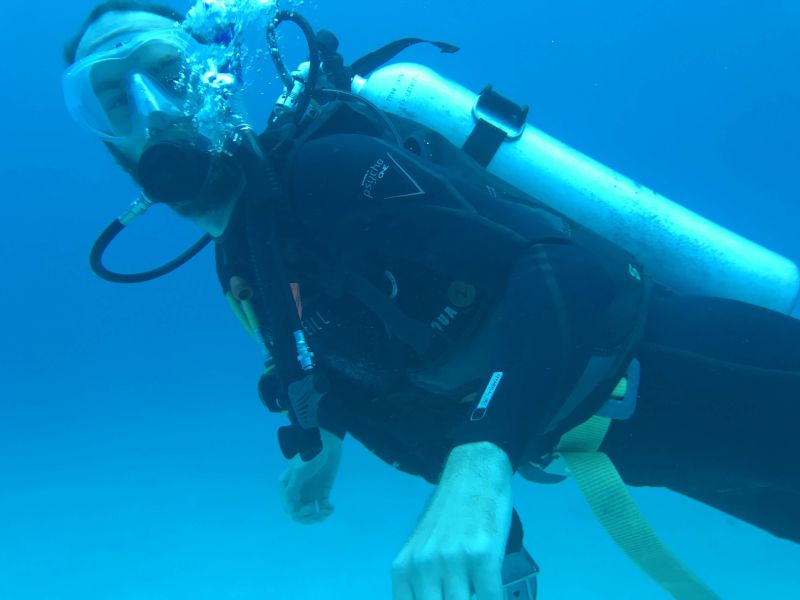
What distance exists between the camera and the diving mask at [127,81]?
2094 mm

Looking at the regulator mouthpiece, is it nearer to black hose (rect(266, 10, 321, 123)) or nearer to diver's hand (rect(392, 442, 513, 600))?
black hose (rect(266, 10, 321, 123))

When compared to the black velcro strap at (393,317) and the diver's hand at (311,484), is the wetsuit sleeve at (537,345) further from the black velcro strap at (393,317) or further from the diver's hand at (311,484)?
the diver's hand at (311,484)

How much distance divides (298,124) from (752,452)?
163 centimetres

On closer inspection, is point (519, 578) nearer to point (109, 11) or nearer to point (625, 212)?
point (625, 212)

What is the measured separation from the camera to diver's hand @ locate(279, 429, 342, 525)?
2229 mm

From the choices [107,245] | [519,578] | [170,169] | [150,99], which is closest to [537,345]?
[519,578]

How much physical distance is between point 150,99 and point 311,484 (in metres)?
1.46

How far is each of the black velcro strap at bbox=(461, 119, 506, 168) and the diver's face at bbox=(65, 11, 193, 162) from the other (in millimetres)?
1128

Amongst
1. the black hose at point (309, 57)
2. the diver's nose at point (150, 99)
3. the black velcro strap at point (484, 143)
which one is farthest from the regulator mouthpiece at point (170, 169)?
the black velcro strap at point (484, 143)

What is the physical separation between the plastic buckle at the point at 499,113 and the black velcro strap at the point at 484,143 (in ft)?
0.11

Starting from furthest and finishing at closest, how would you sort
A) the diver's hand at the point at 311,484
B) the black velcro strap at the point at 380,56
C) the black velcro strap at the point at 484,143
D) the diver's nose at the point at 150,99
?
the black velcro strap at the point at 380,56, the black velcro strap at the point at 484,143, the diver's hand at the point at 311,484, the diver's nose at the point at 150,99

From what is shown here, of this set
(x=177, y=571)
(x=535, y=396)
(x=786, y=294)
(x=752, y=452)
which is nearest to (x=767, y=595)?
(x=786, y=294)

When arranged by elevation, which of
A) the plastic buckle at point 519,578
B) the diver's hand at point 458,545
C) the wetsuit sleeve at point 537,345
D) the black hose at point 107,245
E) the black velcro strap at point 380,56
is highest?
the black velcro strap at point 380,56

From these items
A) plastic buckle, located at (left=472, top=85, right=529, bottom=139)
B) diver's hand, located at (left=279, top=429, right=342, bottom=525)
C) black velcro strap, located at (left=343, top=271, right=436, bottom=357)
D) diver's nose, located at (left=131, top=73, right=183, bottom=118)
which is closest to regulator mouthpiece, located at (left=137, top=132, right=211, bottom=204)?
diver's nose, located at (left=131, top=73, right=183, bottom=118)
